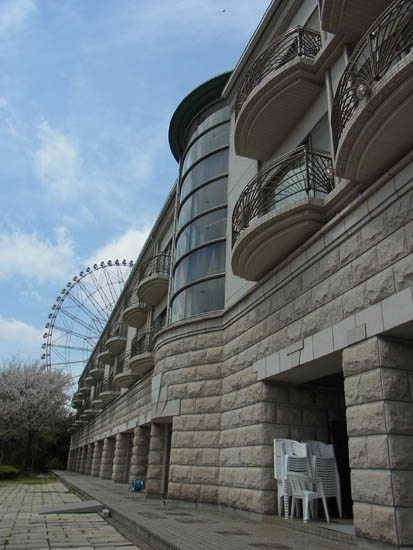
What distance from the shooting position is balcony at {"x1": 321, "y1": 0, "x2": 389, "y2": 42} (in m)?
7.30

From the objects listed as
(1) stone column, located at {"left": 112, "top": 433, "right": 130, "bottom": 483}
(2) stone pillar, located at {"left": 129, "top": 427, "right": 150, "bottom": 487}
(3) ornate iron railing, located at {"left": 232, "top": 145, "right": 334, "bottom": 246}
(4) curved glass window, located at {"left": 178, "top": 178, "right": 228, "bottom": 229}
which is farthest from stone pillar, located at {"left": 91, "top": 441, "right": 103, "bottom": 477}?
(3) ornate iron railing, located at {"left": 232, "top": 145, "right": 334, "bottom": 246}

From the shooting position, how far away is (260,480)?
831 cm

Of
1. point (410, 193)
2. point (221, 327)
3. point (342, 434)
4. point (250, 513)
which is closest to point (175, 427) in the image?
point (221, 327)

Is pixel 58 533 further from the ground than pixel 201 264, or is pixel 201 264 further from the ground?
pixel 201 264

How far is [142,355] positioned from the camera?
703 inches

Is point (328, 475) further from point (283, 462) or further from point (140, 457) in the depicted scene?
point (140, 457)

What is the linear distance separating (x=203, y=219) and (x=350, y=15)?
7.41 metres

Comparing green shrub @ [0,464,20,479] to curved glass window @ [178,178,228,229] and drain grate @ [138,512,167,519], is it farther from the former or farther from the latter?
drain grate @ [138,512,167,519]

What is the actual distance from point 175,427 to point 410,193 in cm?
851

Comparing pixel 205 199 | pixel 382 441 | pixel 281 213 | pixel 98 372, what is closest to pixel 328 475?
pixel 382 441

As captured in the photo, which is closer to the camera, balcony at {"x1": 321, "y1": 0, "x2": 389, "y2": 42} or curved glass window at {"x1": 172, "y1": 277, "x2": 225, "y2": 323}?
balcony at {"x1": 321, "y1": 0, "x2": 389, "y2": 42}

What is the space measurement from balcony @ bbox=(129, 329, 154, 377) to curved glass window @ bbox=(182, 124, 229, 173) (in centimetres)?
723

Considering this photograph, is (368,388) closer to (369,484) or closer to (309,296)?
(369,484)

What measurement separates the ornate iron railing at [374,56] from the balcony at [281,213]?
96cm
